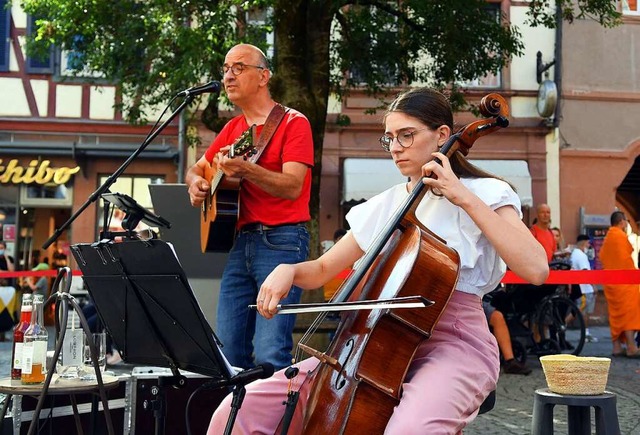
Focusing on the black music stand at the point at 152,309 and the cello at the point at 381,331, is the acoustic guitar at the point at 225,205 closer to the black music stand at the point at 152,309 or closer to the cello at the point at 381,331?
the black music stand at the point at 152,309

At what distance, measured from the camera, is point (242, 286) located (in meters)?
3.79

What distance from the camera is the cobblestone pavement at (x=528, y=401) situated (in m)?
5.34

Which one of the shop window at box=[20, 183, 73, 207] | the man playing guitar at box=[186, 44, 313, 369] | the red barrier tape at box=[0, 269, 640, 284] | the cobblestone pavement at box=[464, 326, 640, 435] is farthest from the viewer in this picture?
the shop window at box=[20, 183, 73, 207]

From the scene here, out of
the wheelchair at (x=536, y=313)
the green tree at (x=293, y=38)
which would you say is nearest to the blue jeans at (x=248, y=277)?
the green tree at (x=293, y=38)

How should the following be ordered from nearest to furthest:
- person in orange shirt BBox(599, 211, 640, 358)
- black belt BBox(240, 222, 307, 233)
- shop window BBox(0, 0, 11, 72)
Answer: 1. black belt BBox(240, 222, 307, 233)
2. person in orange shirt BBox(599, 211, 640, 358)
3. shop window BBox(0, 0, 11, 72)

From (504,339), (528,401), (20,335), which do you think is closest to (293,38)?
(504,339)

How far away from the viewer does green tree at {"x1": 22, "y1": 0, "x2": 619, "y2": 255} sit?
8.53 metres

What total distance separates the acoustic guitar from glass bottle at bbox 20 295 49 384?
0.86 meters

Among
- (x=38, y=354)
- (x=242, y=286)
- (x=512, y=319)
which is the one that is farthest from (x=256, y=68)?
(x=512, y=319)

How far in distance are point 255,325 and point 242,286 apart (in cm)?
18

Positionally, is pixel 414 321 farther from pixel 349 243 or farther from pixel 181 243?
pixel 181 243

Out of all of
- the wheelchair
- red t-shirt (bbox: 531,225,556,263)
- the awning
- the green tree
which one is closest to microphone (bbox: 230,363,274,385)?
the green tree

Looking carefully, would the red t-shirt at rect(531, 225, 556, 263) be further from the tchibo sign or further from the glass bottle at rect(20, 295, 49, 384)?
the tchibo sign

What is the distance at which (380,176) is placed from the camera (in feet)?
51.4
